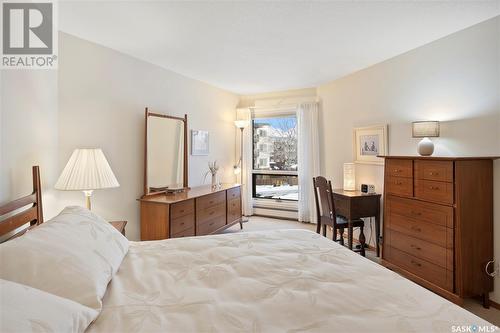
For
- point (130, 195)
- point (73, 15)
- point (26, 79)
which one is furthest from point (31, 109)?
point (130, 195)

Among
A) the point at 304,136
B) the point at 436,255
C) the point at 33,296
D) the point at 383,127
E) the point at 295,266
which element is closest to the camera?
the point at 33,296

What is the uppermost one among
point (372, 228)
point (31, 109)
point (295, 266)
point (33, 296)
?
point (31, 109)

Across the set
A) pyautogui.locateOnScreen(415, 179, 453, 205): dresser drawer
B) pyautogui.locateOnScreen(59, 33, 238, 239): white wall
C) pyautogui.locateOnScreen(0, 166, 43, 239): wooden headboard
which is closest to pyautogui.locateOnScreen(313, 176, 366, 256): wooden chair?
pyautogui.locateOnScreen(415, 179, 453, 205): dresser drawer

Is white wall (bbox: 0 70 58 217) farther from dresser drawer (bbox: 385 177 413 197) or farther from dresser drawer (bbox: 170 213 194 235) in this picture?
dresser drawer (bbox: 385 177 413 197)

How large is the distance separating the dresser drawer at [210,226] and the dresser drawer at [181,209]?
1.00 ft

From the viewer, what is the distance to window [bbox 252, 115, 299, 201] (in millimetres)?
5363

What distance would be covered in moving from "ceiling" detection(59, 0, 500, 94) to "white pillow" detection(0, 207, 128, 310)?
1825 mm

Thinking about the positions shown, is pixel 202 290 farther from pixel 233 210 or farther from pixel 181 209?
pixel 233 210

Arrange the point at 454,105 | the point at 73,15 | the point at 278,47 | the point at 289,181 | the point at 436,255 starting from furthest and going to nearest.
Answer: the point at 289,181, the point at 278,47, the point at 454,105, the point at 436,255, the point at 73,15

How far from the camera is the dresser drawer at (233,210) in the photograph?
4.36m

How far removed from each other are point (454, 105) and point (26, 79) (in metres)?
3.78

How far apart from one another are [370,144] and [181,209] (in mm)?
2765

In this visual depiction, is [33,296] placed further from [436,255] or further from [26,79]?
[436,255]

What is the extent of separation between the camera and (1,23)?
165cm
